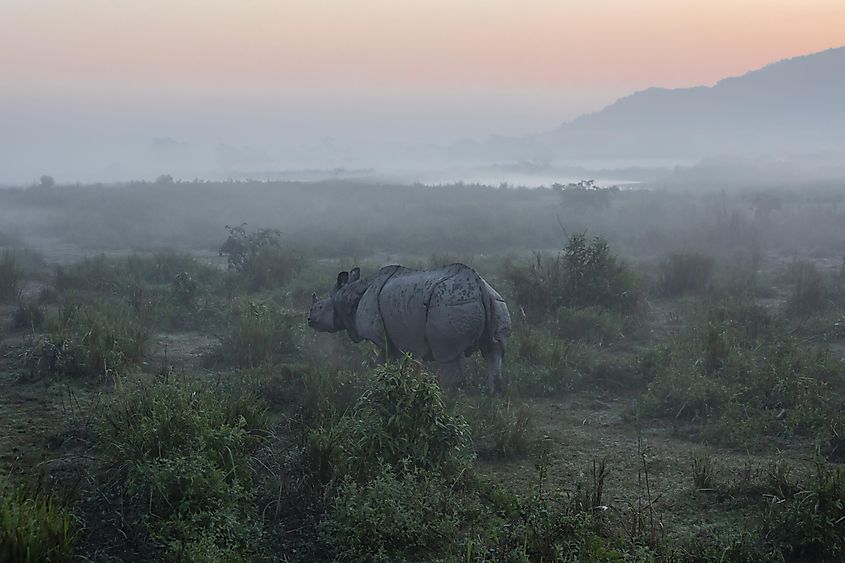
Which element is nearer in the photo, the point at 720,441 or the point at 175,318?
the point at 720,441

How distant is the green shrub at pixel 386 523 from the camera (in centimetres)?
487

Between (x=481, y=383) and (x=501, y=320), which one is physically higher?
(x=501, y=320)

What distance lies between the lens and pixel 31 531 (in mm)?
3988

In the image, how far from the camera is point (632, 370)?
9250 mm

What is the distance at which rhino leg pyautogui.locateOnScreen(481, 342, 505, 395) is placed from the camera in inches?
325

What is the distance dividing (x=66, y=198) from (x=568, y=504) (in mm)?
40285

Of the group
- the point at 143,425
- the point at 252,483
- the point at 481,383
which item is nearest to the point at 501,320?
the point at 481,383

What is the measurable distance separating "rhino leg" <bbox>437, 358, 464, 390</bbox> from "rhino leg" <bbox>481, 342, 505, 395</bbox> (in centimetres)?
32

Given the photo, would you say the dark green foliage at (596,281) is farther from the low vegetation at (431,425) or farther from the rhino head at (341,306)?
the rhino head at (341,306)

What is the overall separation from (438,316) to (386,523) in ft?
10.2

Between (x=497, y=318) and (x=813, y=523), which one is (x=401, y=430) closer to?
(x=497, y=318)

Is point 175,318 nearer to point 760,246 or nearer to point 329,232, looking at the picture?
point 329,232

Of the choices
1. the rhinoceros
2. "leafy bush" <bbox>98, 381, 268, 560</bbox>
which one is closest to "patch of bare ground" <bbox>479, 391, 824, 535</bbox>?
the rhinoceros

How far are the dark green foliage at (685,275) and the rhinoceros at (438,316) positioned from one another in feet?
23.1
